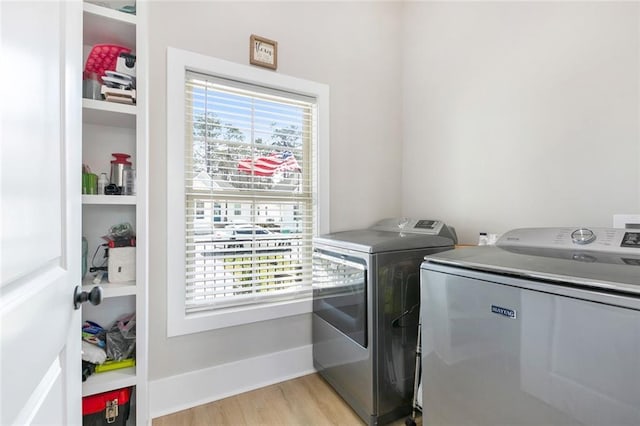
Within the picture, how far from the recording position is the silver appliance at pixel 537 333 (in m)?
0.74

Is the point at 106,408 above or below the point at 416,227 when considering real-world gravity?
below

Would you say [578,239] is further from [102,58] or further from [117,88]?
[102,58]

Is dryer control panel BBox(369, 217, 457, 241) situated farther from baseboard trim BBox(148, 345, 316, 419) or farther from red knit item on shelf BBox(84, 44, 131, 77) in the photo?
red knit item on shelf BBox(84, 44, 131, 77)

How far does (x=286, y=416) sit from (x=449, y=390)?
0.99 m

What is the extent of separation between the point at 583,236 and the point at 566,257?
19 centimetres

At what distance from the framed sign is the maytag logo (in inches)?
74.4

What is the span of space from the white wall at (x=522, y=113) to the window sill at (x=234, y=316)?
125 cm

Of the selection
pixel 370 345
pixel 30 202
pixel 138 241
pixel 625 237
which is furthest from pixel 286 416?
pixel 625 237

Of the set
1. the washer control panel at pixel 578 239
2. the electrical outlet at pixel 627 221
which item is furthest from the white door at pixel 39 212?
the electrical outlet at pixel 627 221

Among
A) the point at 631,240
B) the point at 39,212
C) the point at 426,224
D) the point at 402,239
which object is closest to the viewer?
the point at 39,212

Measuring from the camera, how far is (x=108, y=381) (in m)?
1.26

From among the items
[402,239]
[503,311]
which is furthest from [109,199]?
[503,311]

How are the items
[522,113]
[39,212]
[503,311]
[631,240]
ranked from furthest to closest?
1. [522,113]
2. [631,240]
3. [503,311]
4. [39,212]

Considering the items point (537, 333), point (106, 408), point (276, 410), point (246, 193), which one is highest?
point (246, 193)
